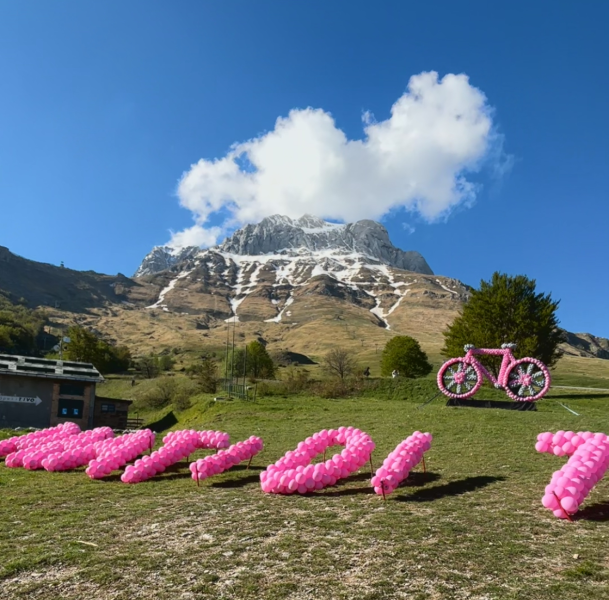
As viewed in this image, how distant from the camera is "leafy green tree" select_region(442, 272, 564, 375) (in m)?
43.3

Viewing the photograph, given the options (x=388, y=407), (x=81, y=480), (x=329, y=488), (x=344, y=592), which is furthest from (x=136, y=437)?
(x=388, y=407)

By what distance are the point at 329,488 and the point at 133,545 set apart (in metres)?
5.63

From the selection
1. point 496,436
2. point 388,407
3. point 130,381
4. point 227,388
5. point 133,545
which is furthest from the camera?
point 130,381

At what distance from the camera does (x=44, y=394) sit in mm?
41656

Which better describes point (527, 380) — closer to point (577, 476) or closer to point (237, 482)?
point (577, 476)

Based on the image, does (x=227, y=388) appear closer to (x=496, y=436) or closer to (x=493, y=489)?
(x=496, y=436)

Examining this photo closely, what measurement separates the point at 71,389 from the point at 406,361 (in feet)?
128

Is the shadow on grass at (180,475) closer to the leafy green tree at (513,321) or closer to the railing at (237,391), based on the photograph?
the railing at (237,391)

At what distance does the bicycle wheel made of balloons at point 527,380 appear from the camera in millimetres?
26797

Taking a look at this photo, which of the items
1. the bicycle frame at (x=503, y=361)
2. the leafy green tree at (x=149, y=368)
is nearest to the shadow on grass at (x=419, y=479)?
the bicycle frame at (x=503, y=361)

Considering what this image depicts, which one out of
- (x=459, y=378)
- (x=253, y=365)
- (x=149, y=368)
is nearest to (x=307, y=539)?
(x=459, y=378)

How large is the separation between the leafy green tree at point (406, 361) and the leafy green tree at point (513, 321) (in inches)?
705

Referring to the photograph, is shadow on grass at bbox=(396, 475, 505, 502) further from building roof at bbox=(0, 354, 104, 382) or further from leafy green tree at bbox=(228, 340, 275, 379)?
leafy green tree at bbox=(228, 340, 275, 379)

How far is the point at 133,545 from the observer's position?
27.4 ft
